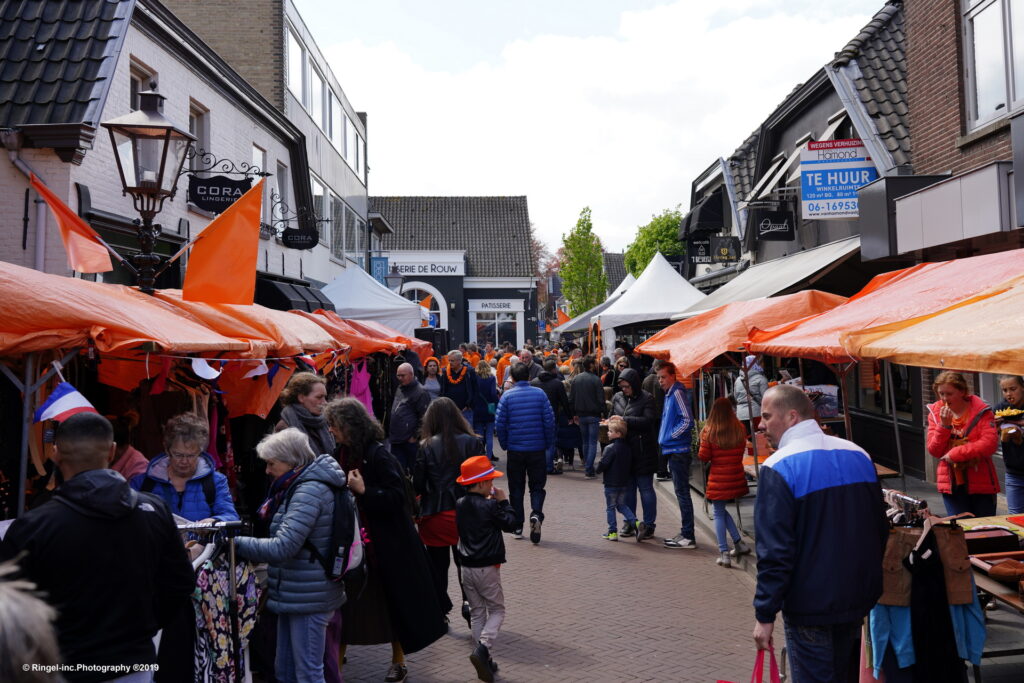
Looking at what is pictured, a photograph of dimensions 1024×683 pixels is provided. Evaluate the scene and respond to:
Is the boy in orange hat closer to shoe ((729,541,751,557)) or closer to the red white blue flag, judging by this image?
the red white blue flag

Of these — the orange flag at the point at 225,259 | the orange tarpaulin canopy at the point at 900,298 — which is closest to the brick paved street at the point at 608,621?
the orange tarpaulin canopy at the point at 900,298

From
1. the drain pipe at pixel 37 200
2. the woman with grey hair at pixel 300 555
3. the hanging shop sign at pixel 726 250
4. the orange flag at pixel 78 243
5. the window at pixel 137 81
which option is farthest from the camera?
the hanging shop sign at pixel 726 250

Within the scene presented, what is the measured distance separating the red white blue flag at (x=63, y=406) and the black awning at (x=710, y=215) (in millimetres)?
19460

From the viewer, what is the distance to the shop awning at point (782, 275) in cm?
1220

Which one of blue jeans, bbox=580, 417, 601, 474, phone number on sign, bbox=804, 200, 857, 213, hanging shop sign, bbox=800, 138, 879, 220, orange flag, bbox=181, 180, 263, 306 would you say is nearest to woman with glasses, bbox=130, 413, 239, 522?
orange flag, bbox=181, 180, 263, 306

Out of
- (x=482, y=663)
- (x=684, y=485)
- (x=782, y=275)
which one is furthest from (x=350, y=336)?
(x=782, y=275)

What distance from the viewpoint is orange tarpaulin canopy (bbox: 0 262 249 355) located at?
13.6ft

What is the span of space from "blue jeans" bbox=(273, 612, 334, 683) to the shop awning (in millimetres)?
8693

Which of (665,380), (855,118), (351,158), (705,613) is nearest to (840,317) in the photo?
(705,613)

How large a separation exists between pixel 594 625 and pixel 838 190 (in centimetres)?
846

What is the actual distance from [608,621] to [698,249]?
58.5ft

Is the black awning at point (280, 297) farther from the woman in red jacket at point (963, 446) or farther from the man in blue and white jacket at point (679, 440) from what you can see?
the woman in red jacket at point (963, 446)

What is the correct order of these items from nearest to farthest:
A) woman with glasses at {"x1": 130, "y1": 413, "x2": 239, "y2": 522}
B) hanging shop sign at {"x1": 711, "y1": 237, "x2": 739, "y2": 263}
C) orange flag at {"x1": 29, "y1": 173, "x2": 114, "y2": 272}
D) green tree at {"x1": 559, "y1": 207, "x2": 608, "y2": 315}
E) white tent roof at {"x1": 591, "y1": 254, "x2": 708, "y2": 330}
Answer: woman with glasses at {"x1": 130, "y1": 413, "x2": 239, "y2": 522}, orange flag at {"x1": 29, "y1": 173, "x2": 114, "y2": 272}, white tent roof at {"x1": 591, "y1": 254, "x2": 708, "y2": 330}, hanging shop sign at {"x1": 711, "y1": 237, "x2": 739, "y2": 263}, green tree at {"x1": 559, "y1": 207, "x2": 608, "y2": 315}

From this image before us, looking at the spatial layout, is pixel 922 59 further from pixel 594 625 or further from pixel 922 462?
pixel 594 625
